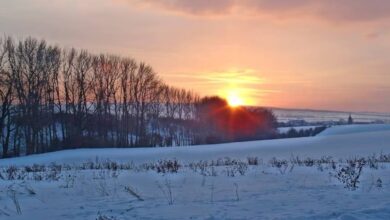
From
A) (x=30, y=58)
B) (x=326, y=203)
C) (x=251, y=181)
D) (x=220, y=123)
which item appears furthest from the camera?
(x=220, y=123)

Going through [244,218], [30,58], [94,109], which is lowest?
[244,218]

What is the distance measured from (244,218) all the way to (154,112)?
257ft

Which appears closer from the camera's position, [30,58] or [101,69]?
[30,58]

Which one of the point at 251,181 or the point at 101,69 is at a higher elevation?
the point at 101,69

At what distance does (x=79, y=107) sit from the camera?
6538cm

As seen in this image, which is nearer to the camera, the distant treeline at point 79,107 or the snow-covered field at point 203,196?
the snow-covered field at point 203,196

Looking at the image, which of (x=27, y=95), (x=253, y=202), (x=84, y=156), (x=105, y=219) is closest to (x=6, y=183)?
(x=105, y=219)

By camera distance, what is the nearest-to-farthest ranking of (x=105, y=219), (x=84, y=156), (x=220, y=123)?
(x=105, y=219) → (x=84, y=156) → (x=220, y=123)

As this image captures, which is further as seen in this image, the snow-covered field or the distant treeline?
the distant treeline

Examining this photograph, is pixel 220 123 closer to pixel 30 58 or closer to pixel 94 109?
pixel 94 109

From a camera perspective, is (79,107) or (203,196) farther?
(79,107)

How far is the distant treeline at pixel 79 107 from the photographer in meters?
57.0

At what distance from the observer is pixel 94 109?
68.4m

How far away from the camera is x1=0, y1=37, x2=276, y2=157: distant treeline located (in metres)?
57.0
